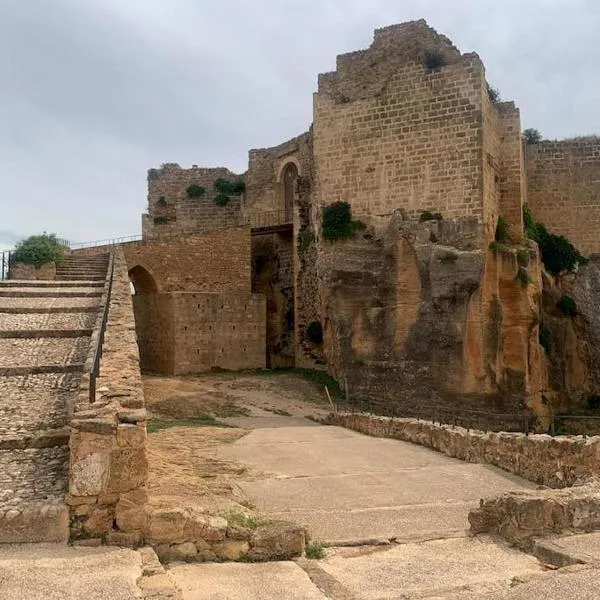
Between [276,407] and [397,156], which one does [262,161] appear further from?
[276,407]

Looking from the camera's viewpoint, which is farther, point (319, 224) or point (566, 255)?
point (566, 255)

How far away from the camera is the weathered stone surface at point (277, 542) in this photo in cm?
488

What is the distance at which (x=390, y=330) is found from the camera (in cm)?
1950

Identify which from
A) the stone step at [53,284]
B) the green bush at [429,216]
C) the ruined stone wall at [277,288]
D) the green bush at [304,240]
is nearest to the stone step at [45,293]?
the stone step at [53,284]

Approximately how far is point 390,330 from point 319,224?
4134mm

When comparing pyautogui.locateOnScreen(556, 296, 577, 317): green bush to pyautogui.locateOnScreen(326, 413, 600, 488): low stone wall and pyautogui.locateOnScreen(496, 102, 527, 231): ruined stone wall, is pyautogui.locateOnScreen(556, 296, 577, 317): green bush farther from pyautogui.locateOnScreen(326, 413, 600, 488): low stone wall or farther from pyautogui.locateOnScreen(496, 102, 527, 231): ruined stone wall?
pyautogui.locateOnScreen(326, 413, 600, 488): low stone wall

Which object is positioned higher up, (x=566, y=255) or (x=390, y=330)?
(x=566, y=255)

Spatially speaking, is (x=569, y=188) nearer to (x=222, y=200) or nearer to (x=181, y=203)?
(x=222, y=200)

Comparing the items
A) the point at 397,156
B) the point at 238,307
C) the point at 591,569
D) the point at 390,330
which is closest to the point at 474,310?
the point at 390,330

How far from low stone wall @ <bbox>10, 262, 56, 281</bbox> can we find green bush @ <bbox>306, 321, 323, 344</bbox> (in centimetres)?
874

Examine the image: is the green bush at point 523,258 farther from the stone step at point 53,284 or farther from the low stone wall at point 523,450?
the stone step at point 53,284

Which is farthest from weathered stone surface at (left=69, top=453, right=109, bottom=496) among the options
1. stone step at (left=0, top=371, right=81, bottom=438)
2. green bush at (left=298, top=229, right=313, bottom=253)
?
green bush at (left=298, top=229, right=313, bottom=253)

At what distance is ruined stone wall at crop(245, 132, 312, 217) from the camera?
29.2 metres

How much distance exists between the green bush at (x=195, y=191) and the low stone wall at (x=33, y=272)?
43.0 ft
